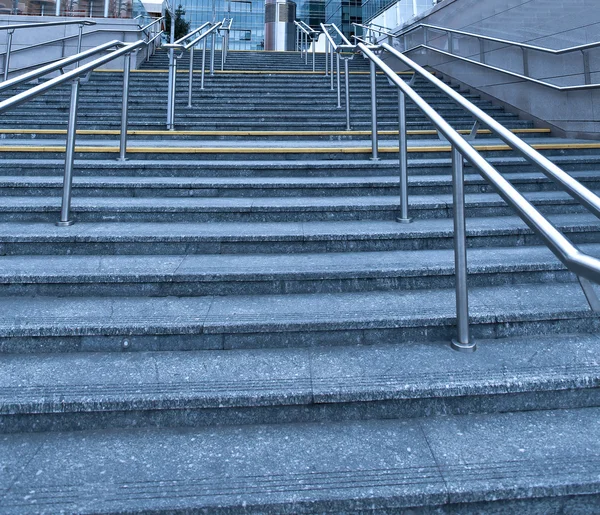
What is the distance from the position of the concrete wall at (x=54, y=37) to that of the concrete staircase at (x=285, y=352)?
6863 millimetres

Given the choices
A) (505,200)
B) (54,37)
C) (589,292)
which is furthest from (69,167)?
(54,37)

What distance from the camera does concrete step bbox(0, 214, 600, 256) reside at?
231 cm

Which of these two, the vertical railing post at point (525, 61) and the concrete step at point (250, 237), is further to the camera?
the vertical railing post at point (525, 61)

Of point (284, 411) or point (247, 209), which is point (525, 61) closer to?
point (247, 209)

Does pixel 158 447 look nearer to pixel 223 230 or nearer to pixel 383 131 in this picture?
pixel 223 230

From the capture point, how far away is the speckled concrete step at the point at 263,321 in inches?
67.2

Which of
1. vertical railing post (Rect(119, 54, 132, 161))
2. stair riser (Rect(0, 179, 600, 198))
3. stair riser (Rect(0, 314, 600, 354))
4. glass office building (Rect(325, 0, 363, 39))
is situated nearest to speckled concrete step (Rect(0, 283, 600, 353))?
stair riser (Rect(0, 314, 600, 354))

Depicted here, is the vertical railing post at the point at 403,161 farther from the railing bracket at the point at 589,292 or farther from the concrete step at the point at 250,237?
the railing bracket at the point at 589,292

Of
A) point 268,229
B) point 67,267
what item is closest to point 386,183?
point 268,229

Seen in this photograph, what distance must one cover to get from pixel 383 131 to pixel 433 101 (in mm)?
1654

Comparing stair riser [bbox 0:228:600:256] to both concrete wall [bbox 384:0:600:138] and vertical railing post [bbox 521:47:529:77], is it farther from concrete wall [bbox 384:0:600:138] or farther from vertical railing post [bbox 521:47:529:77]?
vertical railing post [bbox 521:47:529:77]

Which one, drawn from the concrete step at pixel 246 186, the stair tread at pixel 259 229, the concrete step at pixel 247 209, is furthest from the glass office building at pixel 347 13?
the stair tread at pixel 259 229

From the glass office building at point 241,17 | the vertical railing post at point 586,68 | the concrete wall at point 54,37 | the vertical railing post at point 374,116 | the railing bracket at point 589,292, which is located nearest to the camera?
the railing bracket at point 589,292

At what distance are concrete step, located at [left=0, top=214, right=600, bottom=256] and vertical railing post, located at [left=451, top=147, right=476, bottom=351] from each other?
698mm
